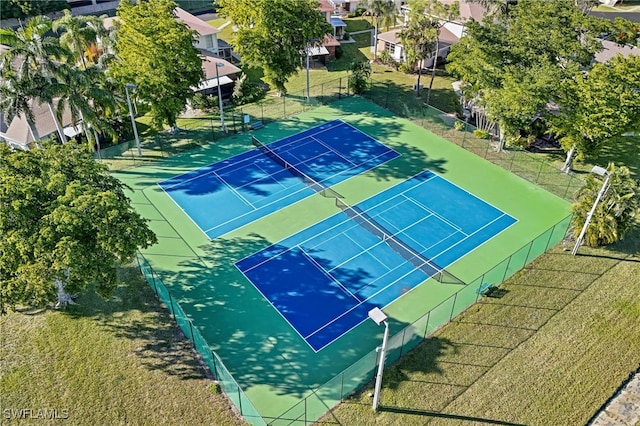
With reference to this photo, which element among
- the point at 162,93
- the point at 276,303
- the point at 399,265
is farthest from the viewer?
the point at 162,93

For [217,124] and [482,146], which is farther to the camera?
[217,124]

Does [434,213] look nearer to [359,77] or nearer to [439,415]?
[439,415]

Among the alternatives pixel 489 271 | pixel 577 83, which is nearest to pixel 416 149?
pixel 577 83

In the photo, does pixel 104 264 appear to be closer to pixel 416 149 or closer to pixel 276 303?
pixel 276 303

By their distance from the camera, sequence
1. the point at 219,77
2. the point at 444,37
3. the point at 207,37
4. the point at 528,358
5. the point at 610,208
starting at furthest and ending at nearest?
the point at 444,37 → the point at 207,37 → the point at 219,77 → the point at 610,208 → the point at 528,358

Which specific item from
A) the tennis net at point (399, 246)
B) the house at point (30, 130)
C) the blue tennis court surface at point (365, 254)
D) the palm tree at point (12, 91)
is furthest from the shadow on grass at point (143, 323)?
the house at point (30, 130)

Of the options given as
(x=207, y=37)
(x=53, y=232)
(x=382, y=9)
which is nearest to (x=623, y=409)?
(x=53, y=232)

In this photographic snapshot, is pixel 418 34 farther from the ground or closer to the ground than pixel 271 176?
farther from the ground
